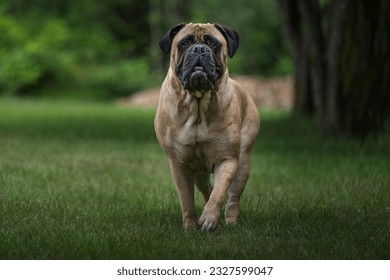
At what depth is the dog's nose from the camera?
20.9 ft

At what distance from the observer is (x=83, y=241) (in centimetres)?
602

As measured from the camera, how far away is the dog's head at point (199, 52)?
20.8ft

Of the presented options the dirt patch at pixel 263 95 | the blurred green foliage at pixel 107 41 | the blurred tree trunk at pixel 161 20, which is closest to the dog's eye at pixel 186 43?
the dirt patch at pixel 263 95

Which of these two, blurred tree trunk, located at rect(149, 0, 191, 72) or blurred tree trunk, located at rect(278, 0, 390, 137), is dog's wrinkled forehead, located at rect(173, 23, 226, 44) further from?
blurred tree trunk, located at rect(149, 0, 191, 72)

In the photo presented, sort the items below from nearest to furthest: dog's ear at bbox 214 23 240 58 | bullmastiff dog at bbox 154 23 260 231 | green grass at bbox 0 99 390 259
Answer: green grass at bbox 0 99 390 259, bullmastiff dog at bbox 154 23 260 231, dog's ear at bbox 214 23 240 58

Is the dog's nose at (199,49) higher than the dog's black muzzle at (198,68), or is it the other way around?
the dog's nose at (199,49)

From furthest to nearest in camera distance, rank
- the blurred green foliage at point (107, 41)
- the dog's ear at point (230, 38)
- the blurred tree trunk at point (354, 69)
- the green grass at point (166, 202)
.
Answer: the blurred green foliage at point (107, 41)
the blurred tree trunk at point (354, 69)
the dog's ear at point (230, 38)
the green grass at point (166, 202)

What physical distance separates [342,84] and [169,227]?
850 cm

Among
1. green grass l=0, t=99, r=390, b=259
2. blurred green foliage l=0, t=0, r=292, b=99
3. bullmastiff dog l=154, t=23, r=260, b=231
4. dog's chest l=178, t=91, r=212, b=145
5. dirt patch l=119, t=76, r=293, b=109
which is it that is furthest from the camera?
blurred green foliage l=0, t=0, r=292, b=99

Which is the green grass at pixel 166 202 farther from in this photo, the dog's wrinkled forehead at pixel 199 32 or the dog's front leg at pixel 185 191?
the dog's wrinkled forehead at pixel 199 32

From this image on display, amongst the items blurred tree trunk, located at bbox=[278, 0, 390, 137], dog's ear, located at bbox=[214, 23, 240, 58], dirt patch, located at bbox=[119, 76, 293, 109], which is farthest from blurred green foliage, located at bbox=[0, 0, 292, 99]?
dog's ear, located at bbox=[214, 23, 240, 58]

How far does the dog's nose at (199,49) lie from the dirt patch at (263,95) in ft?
76.1

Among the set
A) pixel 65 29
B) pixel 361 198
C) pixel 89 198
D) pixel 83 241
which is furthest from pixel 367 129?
pixel 65 29

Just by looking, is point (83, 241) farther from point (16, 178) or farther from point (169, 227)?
point (16, 178)
